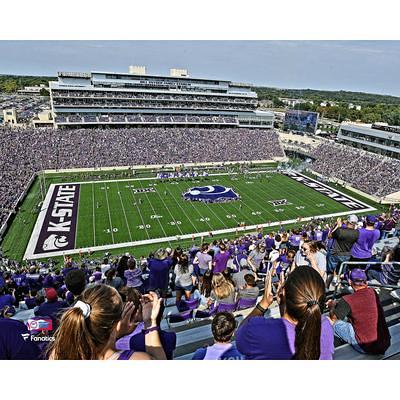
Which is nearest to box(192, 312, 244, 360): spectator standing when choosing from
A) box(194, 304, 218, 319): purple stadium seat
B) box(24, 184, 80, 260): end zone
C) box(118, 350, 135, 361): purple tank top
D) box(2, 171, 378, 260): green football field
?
box(118, 350, 135, 361): purple tank top

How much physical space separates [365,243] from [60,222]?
25808mm

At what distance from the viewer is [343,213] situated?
32.4 m

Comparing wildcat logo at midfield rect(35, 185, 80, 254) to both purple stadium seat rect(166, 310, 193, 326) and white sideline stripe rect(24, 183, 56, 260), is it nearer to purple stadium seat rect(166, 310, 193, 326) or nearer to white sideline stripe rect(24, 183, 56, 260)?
white sideline stripe rect(24, 183, 56, 260)

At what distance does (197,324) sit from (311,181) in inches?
1612

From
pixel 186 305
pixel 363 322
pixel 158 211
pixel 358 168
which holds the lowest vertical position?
pixel 158 211

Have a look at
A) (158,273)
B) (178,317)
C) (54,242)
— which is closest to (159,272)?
(158,273)

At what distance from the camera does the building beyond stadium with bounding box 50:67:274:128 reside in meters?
52.5

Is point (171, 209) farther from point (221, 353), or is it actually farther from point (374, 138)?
point (374, 138)

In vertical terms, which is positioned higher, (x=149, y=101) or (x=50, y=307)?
(x=149, y=101)

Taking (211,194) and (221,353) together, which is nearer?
(221,353)

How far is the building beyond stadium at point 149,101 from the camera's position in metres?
52.5

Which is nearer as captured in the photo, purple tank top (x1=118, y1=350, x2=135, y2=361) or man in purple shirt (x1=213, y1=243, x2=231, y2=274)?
purple tank top (x1=118, y1=350, x2=135, y2=361)

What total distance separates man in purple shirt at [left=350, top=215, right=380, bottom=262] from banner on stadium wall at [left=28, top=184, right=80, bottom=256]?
2122cm

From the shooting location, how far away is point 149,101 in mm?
58000
